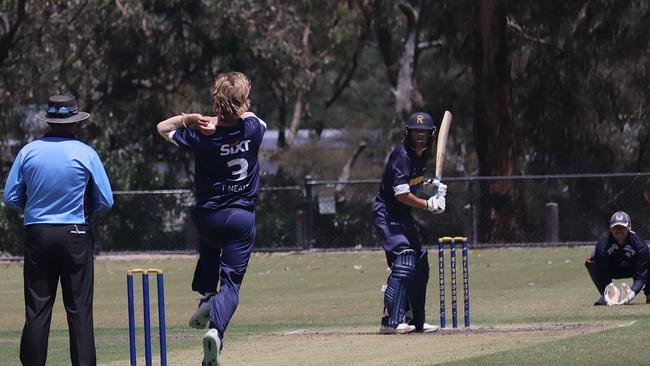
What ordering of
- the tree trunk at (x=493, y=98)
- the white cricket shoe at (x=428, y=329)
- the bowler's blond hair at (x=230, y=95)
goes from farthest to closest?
the tree trunk at (x=493, y=98)
the white cricket shoe at (x=428, y=329)
the bowler's blond hair at (x=230, y=95)

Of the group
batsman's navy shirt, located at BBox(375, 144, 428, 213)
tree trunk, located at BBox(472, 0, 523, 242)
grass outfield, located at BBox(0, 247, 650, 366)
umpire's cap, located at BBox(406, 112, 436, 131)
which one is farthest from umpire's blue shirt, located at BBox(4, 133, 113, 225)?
tree trunk, located at BBox(472, 0, 523, 242)

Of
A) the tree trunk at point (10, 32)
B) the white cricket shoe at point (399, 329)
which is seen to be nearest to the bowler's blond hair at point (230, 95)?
the white cricket shoe at point (399, 329)

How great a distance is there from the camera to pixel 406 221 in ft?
42.3

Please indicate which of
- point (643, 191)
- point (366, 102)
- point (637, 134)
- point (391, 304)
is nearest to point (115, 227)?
point (643, 191)

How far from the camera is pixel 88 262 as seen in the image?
9.58 meters

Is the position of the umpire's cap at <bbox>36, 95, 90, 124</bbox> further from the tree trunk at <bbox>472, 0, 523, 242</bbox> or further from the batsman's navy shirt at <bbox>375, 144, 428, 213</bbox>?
the tree trunk at <bbox>472, 0, 523, 242</bbox>

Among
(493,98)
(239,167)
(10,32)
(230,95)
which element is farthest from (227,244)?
(10,32)

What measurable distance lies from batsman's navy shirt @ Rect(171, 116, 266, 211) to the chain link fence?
1997 centimetres

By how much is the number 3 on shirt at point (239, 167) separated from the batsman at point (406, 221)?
9.34ft

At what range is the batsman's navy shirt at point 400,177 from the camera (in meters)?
12.5

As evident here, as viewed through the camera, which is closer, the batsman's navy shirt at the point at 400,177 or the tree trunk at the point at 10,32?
the batsman's navy shirt at the point at 400,177

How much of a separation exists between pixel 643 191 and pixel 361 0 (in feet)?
51.2

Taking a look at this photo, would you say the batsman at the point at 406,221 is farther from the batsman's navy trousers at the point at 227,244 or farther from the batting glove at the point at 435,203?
the batsman's navy trousers at the point at 227,244

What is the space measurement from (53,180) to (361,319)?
281 inches
